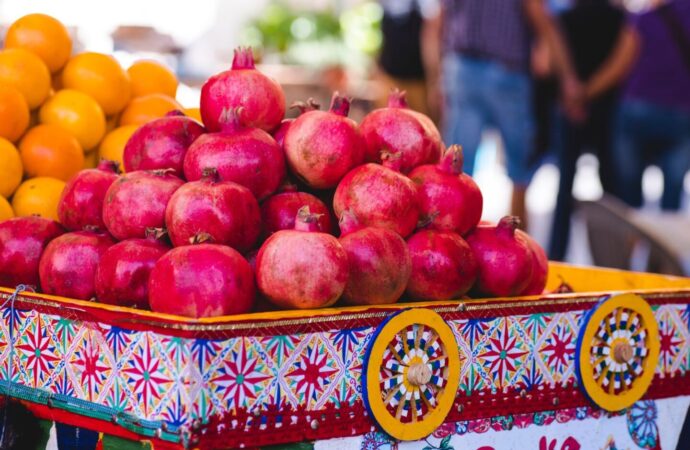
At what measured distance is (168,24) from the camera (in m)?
10.6

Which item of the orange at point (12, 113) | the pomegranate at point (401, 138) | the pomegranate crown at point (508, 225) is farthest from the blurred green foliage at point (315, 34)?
the pomegranate crown at point (508, 225)

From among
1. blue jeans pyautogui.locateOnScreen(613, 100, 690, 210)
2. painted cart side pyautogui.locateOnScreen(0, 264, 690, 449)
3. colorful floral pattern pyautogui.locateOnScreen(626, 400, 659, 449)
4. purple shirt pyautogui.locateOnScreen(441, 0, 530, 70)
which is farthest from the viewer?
blue jeans pyautogui.locateOnScreen(613, 100, 690, 210)

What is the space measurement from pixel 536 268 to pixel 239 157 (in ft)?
1.90

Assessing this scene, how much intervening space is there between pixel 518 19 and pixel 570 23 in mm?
505

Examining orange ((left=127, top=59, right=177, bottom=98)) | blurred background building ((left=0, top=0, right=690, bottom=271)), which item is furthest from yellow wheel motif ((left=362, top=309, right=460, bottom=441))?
blurred background building ((left=0, top=0, right=690, bottom=271))

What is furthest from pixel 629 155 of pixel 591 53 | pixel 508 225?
pixel 508 225

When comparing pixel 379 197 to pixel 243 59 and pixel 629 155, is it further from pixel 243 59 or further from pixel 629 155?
pixel 629 155

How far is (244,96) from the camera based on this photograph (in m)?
1.61

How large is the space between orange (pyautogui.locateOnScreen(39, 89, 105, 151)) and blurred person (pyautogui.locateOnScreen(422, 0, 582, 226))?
9.41ft

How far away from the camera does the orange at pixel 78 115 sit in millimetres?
2123

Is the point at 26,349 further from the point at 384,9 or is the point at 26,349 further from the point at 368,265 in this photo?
the point at 384,9

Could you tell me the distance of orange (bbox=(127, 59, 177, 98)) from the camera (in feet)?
7.80

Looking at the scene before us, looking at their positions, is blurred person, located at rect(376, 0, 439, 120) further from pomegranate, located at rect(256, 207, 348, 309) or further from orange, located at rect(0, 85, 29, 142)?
pomegranate, located at rect(256, 207, 348, 309)

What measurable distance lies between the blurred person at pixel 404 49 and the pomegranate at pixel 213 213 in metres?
5.82
